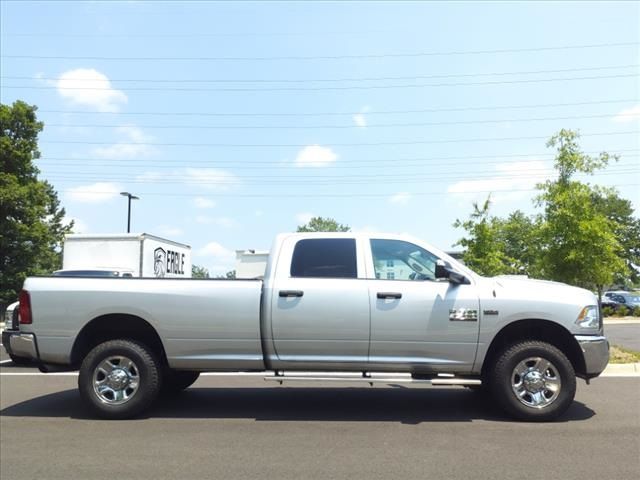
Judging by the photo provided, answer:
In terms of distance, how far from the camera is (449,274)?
5926mm

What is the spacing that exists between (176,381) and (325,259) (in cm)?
271

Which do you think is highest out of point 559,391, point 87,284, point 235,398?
point 87,284

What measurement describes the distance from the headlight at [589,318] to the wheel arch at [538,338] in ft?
0.57

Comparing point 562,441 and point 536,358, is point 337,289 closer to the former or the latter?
point 536,358

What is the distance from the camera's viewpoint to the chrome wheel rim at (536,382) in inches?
231

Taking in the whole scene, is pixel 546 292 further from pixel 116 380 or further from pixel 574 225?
pixel 574 225

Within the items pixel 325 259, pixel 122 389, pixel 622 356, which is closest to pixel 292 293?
pixel 325 259

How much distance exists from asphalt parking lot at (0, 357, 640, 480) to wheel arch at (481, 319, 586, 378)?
0.63 m

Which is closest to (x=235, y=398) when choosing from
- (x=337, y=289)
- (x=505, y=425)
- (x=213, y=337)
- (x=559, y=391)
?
(x=213, y=337)

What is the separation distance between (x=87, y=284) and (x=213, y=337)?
154 cm

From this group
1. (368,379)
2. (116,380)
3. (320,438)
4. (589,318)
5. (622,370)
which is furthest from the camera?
(622,370)

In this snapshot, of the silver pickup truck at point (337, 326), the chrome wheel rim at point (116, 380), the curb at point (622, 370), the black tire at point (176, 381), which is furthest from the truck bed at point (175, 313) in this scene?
the curb at point (622, 370)

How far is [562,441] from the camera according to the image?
521 centimetres

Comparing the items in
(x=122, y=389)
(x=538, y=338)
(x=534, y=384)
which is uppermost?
(x=538, y=338)
